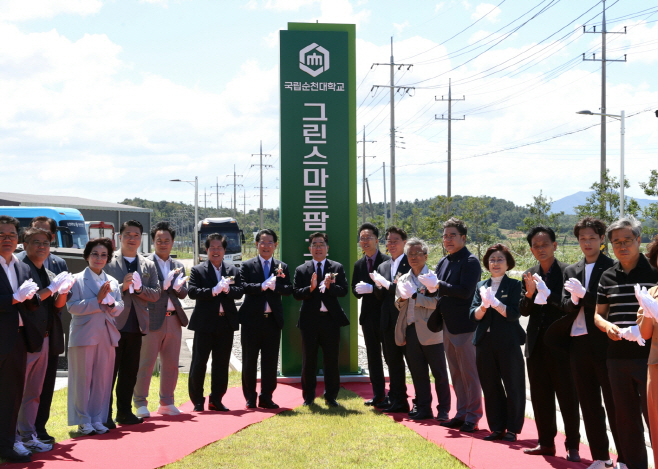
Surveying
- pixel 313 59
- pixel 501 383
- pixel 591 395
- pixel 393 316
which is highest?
pixel 313 59

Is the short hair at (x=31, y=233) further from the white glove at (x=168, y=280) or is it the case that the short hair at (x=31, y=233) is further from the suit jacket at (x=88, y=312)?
the white glove at (x=168, y=280)

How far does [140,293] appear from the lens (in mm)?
6023

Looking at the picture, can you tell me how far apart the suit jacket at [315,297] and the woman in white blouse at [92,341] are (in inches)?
80.0

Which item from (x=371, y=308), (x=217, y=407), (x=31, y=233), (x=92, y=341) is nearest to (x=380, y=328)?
(x=371, y=308)

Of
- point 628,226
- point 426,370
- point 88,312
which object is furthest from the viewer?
point 426,370

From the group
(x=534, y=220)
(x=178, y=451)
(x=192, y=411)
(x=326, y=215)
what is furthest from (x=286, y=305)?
(x=534, y=220)

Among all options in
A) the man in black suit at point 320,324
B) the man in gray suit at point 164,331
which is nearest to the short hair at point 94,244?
the man in gray suit at point 164,331

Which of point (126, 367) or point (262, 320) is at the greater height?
point (262, 320)

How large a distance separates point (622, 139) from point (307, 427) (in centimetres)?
1950

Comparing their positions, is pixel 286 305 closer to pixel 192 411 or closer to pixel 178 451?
pixel 192 411

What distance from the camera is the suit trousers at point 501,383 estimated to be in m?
5.23

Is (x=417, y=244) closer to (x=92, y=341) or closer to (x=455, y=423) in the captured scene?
(x=455, y=423)

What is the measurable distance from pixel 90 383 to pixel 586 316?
419cm

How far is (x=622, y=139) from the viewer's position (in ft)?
70.7
